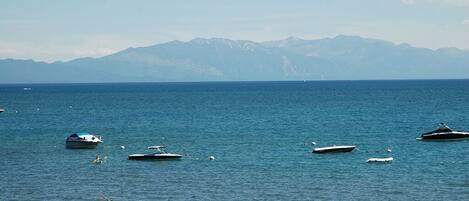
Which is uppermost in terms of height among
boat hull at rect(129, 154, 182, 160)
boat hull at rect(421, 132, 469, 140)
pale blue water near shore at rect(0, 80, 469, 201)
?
boat hull at rect(421, 132, 469, 140)

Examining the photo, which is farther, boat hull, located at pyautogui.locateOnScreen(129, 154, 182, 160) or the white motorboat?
boat hull, located at pyautogui.locateOnScreen(129, 154, 182, 160)

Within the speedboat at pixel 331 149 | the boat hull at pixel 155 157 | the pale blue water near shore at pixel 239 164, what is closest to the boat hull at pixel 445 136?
the pale blue water near shore at pixel 239 164

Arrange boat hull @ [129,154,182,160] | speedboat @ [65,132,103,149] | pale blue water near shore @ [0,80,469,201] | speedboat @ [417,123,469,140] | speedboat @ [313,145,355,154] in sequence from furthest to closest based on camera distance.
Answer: speedboat @ [417,123,469,140] → speedboat @ [65,132,103,149] → speedboat @ [313,145,355,154] → boat hull @ [129,154,182,160] → pale blue water near shore @ [0,80,469,201]

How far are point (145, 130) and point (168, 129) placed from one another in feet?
11.8

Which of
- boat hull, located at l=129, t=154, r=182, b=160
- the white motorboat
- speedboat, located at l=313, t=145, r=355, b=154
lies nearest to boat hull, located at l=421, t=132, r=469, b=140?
speedboat, located at l=313, t=145, r=355, b=154

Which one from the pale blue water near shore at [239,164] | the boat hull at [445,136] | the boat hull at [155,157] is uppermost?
the boat hull at [445,136]

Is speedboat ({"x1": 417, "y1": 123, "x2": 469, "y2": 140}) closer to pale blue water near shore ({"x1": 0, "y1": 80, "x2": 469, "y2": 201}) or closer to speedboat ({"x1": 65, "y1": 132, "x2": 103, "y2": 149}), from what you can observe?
pale blue water near shore ({"x1": 0, "y1": 80, "x2": 469, "y2": 201})

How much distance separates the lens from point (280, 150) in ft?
285

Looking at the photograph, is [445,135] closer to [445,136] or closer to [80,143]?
[445,136]

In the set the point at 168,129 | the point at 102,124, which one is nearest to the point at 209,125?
the point at 168,129

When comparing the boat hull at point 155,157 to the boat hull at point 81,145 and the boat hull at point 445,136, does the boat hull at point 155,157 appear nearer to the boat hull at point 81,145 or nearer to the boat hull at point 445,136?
the boat hull at point 81,145

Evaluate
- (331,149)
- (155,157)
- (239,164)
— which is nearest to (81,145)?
(155,157)

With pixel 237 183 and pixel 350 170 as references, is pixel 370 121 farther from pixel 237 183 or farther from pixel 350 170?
pixel 237 183

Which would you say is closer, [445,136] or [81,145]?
[81,145]
